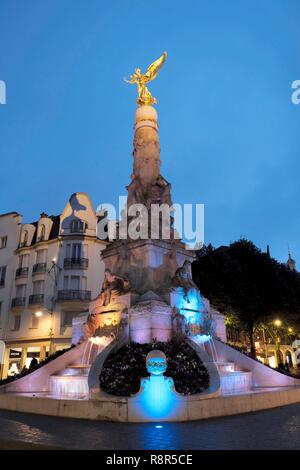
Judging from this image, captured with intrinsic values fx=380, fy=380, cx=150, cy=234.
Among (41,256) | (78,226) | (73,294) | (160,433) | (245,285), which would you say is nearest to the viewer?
(160,433)

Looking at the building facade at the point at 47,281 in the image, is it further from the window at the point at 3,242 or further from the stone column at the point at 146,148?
the stone column at the point at 146,148

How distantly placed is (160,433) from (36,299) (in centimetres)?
2990

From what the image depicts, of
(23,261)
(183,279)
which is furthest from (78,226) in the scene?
(183,279)

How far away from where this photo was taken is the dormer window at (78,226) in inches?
1478

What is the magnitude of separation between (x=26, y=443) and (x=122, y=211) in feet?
41.5

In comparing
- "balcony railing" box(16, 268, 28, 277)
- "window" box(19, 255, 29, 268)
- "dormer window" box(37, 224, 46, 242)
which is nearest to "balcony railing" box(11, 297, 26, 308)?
"balcony railing" box(16, 268, 28, 277)

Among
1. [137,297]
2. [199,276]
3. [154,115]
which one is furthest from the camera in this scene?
[199,276]

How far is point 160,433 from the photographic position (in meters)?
7.69

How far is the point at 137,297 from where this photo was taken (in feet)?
48.2

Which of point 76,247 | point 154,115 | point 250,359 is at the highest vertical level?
point 154,115

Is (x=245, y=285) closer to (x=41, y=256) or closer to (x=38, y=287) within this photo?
(x=38, y=287)

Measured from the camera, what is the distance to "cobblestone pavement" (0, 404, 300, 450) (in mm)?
6648
